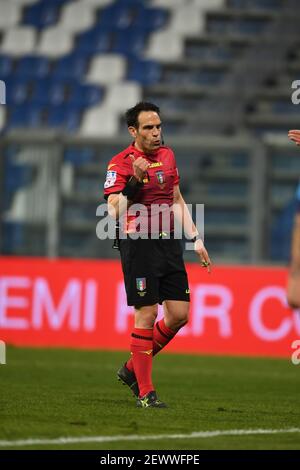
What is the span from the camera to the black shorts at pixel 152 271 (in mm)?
8219

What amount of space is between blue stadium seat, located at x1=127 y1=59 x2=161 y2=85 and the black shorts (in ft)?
56.3

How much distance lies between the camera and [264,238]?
17.4m

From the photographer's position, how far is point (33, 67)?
2614cm

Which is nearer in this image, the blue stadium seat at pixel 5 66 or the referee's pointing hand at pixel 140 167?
the referee's pointing hand at pixel 140 167

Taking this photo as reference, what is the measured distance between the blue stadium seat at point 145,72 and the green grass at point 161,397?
1128 centimetres

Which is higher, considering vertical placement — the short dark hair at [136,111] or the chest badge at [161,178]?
the short dark hair at [136,111]

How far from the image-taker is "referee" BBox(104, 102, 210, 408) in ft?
26.9

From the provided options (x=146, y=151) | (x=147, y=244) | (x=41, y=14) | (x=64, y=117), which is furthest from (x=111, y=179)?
(x=41, y=14)

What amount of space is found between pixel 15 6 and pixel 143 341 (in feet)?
66.6

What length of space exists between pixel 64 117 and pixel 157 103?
7.12 feet

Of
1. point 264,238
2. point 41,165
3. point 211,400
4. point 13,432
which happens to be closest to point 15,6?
point 41,165

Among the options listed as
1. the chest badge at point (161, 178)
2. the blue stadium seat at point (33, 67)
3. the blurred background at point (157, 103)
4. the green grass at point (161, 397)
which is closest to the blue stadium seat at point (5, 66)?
the blurred background at point (157, 103)

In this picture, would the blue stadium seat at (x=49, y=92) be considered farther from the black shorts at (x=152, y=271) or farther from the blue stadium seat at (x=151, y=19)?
the black shorts at (x=152, y=271)

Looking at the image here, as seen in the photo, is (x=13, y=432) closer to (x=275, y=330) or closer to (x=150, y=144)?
(x=150, y=144)
